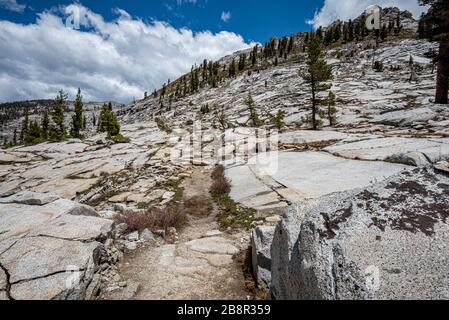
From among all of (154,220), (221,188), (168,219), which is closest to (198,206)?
(221,188)

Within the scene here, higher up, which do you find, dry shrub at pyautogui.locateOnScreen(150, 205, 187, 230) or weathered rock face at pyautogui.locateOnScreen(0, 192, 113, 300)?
weathered rock face at pyautogui.locateOnScreen(0, 192, 113, 300)

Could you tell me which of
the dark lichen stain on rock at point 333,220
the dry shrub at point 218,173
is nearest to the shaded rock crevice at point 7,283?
the dark lichen stain on rock at point 333,220

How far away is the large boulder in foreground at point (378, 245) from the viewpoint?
8.62 feet

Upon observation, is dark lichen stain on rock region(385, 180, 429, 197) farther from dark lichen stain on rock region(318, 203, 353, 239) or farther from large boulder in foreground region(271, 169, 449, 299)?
dark lichen stain on rock region(318, 203, 353, 239)

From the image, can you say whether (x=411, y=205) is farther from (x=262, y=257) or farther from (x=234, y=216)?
(x=234, y=216)

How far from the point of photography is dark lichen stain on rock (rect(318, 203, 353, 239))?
3272 mm

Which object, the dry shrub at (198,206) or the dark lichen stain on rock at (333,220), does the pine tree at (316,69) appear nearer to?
the dry shrub at (198,206)

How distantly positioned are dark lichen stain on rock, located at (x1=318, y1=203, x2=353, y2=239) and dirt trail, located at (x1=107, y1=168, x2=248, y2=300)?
315 cm

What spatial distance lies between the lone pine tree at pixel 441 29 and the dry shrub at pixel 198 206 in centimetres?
2333

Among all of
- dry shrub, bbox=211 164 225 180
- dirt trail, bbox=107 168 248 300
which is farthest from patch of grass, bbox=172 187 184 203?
dirt trail, bbox=107 168 248 300

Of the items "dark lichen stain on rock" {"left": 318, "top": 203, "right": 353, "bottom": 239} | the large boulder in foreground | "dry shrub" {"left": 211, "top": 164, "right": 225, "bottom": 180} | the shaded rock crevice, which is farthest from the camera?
"dry shrub" {"left": 211, "top": 164, "right": 225, "bottom": 180}

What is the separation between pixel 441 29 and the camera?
22047 mm

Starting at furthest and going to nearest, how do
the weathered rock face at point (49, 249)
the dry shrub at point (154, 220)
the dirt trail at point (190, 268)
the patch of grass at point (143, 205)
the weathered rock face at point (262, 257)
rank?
1. the patch of grass at point (143, 205)
2. the dry shrub at point (154, 220)
3. the dirt trail at point (190, 268)
4. the weathered rock face at point (262, 257)
5. the weathered rock face at point (49, 249)
